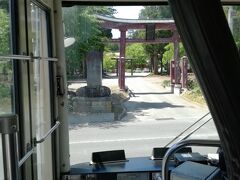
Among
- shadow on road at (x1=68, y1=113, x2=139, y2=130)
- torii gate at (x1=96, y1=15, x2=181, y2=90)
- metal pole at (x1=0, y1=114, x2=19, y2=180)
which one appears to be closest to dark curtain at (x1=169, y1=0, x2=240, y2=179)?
metal pole at (x1=0, y1=114, x2=19, y2=180)

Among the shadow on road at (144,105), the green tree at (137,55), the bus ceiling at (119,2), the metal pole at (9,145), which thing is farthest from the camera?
the green tree at (137,55)

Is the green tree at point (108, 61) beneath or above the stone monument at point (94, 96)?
above

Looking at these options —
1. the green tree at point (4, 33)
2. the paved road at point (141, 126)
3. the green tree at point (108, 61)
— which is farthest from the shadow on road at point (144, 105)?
the green tree at point (4, 33)

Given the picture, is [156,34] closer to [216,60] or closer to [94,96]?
[94,96]

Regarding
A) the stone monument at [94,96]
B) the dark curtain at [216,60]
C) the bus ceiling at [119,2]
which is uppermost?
the bus ceiling at [119,2]

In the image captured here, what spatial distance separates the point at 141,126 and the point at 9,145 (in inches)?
122

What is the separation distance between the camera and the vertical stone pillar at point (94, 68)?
11.0 ft

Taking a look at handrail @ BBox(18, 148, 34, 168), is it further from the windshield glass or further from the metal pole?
the metal pole

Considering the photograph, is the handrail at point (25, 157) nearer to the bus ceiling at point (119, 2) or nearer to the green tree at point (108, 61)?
the green tree at point (108, 61)

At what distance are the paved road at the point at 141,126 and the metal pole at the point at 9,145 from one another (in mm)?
2775

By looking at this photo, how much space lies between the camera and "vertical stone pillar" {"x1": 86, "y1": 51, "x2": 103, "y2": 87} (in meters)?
3.35

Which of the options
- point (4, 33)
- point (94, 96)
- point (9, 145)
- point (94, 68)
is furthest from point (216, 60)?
point (94, 96)

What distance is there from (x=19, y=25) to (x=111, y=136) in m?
1.72

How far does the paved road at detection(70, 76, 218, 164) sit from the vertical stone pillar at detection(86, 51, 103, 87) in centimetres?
10
